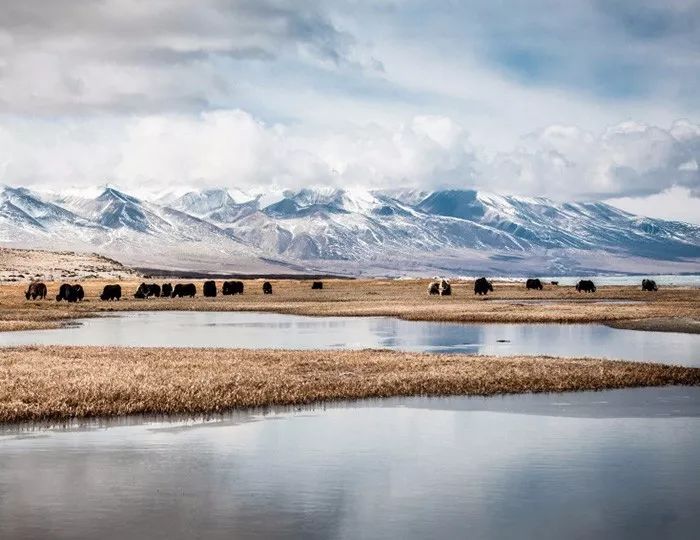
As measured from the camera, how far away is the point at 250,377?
32906 mm

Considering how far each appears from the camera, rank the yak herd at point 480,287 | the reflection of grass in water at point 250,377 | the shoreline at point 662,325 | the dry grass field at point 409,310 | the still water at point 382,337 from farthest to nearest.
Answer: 1. the yak herd at point 480,287
2. the dry grass field at point 409,310
3. the shoreline at point 662,325
4. the still water at point 382,337
5. the reflection of grass in water at point 250,377

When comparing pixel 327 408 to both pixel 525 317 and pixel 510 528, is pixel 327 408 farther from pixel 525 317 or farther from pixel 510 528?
pixel 525 317

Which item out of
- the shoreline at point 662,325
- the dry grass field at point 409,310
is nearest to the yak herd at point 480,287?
the dry grass field at point 409,310

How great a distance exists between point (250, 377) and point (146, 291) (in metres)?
90.5

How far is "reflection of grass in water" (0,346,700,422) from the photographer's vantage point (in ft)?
92.6

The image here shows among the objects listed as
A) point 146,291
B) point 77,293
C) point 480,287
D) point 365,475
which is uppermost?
point 480,287

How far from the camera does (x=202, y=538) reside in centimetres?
1658

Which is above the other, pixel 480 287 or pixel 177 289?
pixel 480 287

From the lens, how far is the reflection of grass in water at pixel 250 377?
1112 inches

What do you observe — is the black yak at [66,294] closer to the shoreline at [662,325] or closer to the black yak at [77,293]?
the black yak at [77,293]

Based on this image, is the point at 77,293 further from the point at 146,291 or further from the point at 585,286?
the point at 585,286

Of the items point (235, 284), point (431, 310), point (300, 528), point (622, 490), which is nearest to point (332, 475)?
point (300, 528)

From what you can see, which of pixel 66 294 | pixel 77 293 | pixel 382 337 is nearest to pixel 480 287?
pixel 77 293

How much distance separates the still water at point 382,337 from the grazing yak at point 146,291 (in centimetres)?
4076
